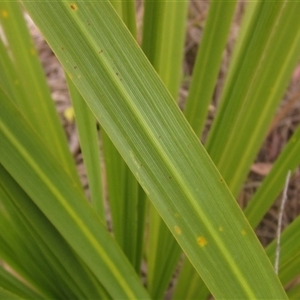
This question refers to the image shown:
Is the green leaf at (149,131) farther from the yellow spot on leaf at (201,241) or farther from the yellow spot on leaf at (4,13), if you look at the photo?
the yellow spot on leaf at (4,13)

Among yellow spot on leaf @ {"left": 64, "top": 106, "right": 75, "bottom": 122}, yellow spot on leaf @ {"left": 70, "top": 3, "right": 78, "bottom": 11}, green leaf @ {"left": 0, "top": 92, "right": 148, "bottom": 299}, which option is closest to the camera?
yellow spot on leaf @ {"left": 70, "top": 3, "right": 78, "bottom": 11}

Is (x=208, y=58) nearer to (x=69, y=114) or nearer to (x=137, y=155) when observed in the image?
(x=137, y=155)

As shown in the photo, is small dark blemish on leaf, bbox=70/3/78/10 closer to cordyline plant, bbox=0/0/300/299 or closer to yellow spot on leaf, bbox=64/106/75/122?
cordyline plant, bbox=0/0/300/299

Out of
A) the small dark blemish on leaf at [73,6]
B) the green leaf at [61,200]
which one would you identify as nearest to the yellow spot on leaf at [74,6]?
the small dark blemish on leaf at [73,6]

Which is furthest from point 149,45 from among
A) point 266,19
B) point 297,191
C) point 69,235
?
point 297,191

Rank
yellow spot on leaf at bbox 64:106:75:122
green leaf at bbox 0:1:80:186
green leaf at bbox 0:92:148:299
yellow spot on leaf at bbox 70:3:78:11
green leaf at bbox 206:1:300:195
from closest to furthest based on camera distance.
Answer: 1. yellow spot on leaf at bbox 70:3:78:11
2. green leaf at bbox 0:92:148:299
3. green leaf at bbox 206:1:300:195
4. green leaf at bbox 0:1:80:186
5. yellow spot on leaf at bbox 64:106:75:122

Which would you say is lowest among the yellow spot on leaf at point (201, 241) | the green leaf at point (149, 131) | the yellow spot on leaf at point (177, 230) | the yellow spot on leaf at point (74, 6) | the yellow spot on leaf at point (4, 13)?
the yellow spot on leaf at point (4, 13)

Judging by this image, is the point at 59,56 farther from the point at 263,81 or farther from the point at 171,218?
the point at 263,81

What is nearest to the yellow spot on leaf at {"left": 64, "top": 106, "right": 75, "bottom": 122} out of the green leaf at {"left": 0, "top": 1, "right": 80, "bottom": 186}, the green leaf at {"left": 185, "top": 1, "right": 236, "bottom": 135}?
the green leaf at {"left": 0, "top": 1, "right": 80, "bottom": 186}
